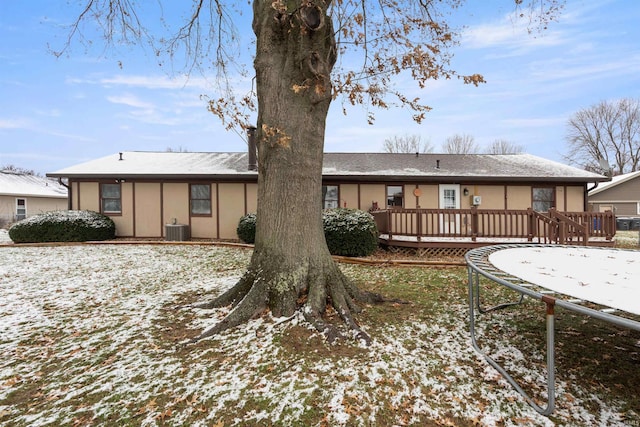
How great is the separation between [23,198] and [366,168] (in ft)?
83.9

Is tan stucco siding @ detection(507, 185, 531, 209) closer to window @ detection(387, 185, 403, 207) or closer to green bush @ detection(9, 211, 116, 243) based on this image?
window @ detection(387, 185, 403, 207)

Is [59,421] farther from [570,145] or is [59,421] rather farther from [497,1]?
[570,145]

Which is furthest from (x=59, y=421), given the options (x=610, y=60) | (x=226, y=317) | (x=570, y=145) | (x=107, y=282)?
(x=570, y=145)

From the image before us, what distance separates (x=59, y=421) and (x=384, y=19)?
260 inches

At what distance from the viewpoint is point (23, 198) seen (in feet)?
71.3

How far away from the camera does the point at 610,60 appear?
11961mm

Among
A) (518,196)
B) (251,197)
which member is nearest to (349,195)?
(251,197)

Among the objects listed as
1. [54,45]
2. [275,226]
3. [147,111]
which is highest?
[147,111]

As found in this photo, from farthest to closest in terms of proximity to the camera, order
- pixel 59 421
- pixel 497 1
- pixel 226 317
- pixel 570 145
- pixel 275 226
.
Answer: pixel 570 145 < pixel 497 1 < pixel 275 226 < pixel 226 317 < pixel 59 421

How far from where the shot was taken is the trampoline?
1.95 meters

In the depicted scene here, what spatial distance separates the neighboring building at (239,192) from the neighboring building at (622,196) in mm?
14404

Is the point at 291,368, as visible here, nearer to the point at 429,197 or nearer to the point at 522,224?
the point at 522,224

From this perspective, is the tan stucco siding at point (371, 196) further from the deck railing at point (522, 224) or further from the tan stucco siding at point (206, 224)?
the tan stucco siding at point (206, 224)

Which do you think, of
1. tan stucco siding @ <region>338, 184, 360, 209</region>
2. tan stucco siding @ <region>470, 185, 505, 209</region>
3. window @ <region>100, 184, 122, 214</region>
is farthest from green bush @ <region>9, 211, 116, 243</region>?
tan stucco siding @ <region>470, 185, 505, 209</region>
